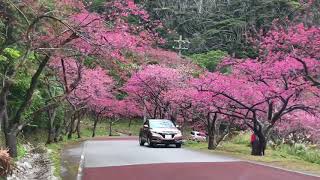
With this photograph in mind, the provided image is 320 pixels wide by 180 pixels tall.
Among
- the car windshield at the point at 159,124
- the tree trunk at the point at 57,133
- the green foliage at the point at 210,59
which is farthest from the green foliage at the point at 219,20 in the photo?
the car windshield at the point at 159,124

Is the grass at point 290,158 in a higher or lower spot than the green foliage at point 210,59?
lower

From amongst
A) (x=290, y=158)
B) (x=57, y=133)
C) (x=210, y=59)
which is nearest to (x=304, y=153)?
(x=290, y=158)

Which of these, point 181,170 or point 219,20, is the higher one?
point 219,20

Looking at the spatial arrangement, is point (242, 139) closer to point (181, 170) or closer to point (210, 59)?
point (181, 170)

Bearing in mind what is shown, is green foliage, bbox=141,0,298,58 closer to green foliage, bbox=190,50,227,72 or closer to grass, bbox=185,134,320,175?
green foliage, bbox=190,50,227,72

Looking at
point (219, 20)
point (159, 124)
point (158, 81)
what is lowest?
point (159, 124)

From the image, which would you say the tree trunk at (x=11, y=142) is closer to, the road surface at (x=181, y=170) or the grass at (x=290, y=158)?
the road surface at (x=181, y=170)

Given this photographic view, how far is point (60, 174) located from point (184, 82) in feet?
75.1

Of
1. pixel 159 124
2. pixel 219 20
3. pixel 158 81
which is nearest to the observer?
pixel 159 124

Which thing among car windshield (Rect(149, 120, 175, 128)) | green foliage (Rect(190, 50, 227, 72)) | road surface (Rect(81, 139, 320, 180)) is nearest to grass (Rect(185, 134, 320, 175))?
road surface (Rect(81, 139, 320, 180))

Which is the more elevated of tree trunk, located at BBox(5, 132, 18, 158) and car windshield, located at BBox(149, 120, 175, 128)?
car windshield, located at BBox(149, 120, 175, 128)

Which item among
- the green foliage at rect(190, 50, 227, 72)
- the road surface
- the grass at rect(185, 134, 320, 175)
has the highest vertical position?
the green foliage at rect(190, 50, 227, 72)

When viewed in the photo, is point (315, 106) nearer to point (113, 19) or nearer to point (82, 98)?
point (113, 19)

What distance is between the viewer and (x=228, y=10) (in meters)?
62.4
